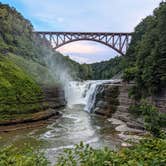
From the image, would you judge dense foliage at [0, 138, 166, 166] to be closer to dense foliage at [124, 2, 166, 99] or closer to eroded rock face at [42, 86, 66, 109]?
dense foliage at [124, 2, 166, 99]

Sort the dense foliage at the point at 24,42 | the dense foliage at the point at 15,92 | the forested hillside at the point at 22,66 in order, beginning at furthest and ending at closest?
1. the dense foliage at the point at 24,42
2. the forested hillside at the point at 22,66
3. the dense foliage at the point at 15,92

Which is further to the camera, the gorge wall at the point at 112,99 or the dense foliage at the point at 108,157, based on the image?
the gorge wall at the point at 112,99

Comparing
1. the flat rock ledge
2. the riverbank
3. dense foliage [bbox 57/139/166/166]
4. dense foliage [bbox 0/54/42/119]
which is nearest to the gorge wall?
the riverbank

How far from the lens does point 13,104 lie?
32.9 m

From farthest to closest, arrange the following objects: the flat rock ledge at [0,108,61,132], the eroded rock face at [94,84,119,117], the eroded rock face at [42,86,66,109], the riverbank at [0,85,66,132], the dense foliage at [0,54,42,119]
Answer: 1. the eroded rock face at [42,86,66,109]
2. the eroded rock face at [94,84,119,117]
3. the dense foliage at [0,54,42,119]
4. the riverbank at [0,85,66,132]
5. the flat rock ledge at [0,108,61,132]

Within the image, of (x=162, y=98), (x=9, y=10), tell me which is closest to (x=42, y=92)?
(x=162, y=98)

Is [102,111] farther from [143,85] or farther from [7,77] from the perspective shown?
[7,77]

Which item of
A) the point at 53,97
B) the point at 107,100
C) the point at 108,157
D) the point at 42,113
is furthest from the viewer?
the point at 53,97

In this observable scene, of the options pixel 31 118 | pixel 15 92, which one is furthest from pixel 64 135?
pixel 15 92

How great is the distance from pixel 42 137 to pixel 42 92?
1626cm

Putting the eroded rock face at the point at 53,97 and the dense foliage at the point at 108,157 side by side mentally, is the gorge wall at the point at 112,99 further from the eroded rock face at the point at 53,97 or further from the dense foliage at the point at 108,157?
the dense foliage at the point at 108,157

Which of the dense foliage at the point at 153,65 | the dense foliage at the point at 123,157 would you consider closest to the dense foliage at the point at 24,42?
the dense foliage at the point at 153,65

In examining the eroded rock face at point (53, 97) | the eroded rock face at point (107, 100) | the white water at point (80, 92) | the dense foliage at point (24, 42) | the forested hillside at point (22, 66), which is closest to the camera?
the forested hillside at point (22, 66)

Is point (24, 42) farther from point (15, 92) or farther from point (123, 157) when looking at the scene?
point (123, 157)
